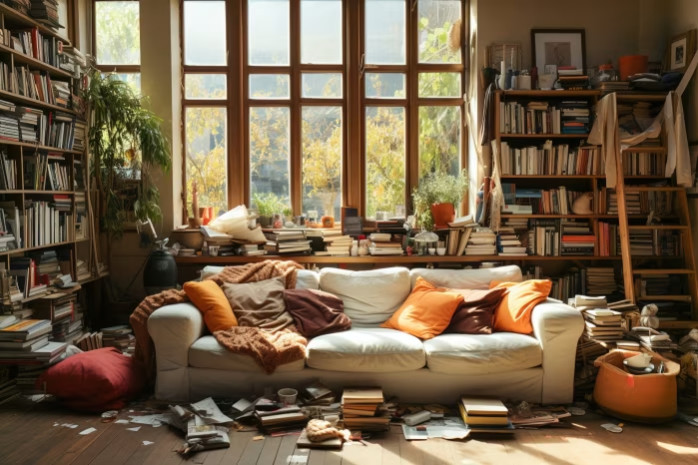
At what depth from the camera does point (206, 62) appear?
6.23 meters

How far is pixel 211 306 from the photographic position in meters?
4.45

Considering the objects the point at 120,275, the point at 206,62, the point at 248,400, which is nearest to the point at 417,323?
the point at 248,400

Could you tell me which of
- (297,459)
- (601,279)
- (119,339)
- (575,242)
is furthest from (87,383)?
(601,279)

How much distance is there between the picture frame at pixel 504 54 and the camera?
5.93m

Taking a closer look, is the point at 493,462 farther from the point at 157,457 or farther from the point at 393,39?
the point at 393,39

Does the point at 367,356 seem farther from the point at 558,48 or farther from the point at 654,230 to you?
the point at 558,48

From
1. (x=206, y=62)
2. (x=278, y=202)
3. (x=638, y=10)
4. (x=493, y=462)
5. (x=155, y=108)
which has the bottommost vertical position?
(x=493, y=462)

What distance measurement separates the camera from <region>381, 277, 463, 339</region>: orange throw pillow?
4438 millimetres

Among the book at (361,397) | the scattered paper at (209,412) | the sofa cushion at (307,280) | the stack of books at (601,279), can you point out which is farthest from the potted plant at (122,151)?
the stack of books at (601,279)

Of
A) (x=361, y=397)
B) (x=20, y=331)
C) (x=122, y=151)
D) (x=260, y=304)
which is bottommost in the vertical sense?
(x=361, y=397)

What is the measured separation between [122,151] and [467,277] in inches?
130

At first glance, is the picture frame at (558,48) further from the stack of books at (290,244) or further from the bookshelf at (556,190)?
the stack of books at (290,244)

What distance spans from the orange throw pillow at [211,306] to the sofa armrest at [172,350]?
207 mm

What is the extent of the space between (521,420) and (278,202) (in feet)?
10.7
